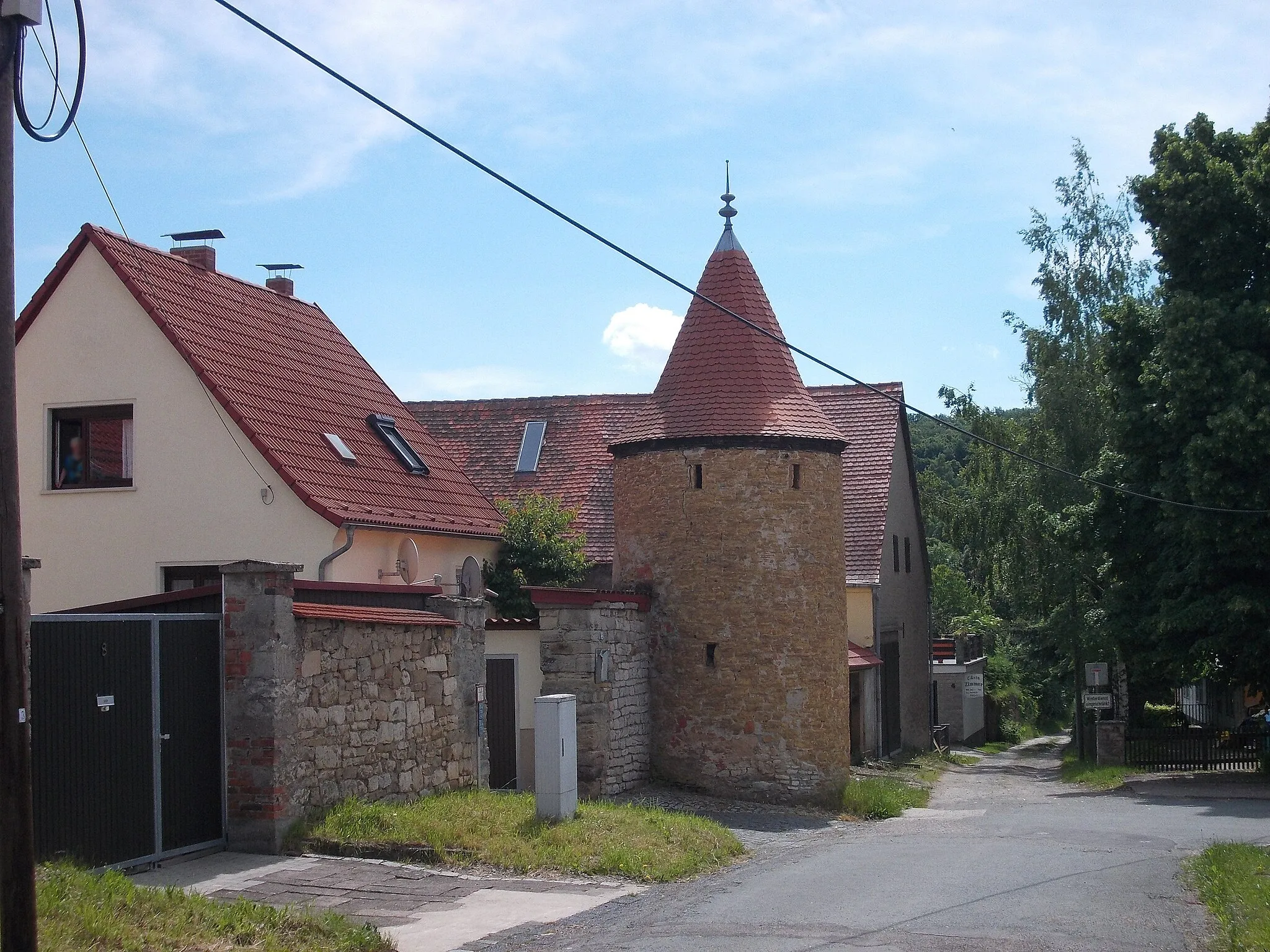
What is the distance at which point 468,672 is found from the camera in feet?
49.8

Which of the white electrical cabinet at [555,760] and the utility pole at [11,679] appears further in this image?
the white electrical cabinet at [555,760]

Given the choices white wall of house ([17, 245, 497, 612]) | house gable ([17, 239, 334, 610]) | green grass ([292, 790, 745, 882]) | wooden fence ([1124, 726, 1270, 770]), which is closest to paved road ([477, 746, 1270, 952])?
green grass ([292, 790, 745, 882])

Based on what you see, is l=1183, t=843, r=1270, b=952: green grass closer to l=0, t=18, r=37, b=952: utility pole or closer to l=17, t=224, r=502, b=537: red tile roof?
l=0, t=18, r=37, b=952: utility pole

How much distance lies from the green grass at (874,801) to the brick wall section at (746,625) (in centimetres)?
33

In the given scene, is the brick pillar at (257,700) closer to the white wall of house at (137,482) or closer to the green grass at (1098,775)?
the white wall of house at (137,482)

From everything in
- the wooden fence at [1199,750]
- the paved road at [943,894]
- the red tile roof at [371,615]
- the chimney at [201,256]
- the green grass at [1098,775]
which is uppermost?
the chimney at [201,256]

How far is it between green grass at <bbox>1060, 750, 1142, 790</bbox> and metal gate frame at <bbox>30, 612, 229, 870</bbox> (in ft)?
55.7

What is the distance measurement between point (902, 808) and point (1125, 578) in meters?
7.79

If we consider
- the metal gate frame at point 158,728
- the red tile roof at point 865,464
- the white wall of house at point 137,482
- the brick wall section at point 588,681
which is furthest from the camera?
the red tile roof at point 865,464

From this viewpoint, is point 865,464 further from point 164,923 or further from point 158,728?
point 164,923

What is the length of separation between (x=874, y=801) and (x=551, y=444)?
12.6 m

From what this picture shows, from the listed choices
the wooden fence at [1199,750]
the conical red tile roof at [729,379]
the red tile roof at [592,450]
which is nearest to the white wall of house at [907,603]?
the red tile roof at [592,450]

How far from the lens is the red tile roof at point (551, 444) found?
27.8 meters

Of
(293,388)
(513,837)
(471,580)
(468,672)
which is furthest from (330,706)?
(293,388)
